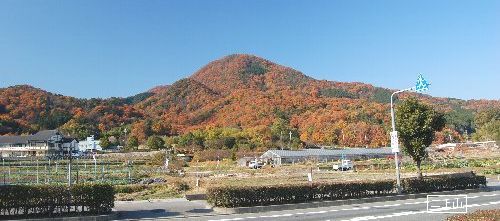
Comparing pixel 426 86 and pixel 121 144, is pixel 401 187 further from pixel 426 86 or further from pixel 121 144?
pixel 121 144

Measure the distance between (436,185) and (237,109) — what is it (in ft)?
409

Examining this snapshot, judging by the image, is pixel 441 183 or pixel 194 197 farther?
pixel 441 183

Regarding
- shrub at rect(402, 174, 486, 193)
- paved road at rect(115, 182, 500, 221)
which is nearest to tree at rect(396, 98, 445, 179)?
shrub at rect(402, 174, 486, 193)

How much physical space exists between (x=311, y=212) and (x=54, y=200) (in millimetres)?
9702

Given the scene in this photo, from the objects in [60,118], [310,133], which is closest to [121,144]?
[60,118]

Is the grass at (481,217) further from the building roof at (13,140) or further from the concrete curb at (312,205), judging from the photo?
the building roof at (13,140)

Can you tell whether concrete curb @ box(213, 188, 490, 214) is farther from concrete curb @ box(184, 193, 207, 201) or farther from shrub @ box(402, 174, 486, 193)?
concrete curb @ box(184, 193, 207, 201)

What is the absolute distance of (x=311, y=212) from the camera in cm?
1933

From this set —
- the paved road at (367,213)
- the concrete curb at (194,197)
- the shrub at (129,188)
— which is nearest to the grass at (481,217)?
the paved road at (367,213)

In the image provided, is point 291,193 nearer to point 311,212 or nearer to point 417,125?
point 311,212

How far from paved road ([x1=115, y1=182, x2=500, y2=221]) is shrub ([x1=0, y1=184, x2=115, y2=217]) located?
1.10m

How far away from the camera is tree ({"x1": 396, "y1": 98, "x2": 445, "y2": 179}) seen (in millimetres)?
29609

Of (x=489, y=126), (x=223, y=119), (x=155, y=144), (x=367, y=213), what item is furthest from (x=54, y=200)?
(x=223, y=119)

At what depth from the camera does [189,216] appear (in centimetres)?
1808
